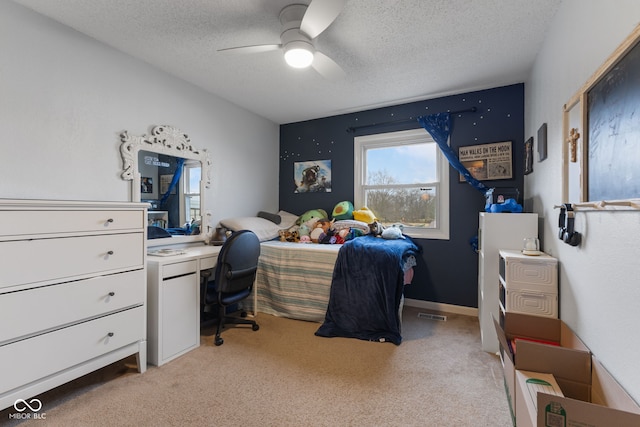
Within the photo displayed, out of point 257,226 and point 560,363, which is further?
point 257,226

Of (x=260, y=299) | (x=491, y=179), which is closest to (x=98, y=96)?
(x=260, y=299)

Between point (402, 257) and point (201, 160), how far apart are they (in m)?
2.31

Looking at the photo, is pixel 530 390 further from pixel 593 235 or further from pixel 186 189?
pixel 186 189

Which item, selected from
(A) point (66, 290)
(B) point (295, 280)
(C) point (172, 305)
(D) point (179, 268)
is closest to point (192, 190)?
(D) point (179, 268)

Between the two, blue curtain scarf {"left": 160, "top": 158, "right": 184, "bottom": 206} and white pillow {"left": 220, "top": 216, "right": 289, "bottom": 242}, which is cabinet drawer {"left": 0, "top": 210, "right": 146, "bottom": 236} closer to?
blue curtain scarf {"left": 160, "top": 158, "right": 184, "bottom": 206}

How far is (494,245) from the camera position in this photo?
2.30 meters

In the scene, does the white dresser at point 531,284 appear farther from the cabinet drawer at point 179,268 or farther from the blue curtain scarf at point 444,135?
the cabinet drawer at point 179,268

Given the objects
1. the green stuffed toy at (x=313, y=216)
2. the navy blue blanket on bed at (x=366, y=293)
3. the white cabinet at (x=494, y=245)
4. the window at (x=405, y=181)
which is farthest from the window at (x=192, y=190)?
the white cabinet at (x=494, y=245)

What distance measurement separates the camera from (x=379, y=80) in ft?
9.62

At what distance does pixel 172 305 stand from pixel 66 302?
0.66 meters

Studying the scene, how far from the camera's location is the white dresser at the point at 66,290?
143 cm

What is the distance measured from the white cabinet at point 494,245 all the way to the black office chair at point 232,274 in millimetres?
1961

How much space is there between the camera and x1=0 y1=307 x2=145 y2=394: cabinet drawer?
1428 millimetres

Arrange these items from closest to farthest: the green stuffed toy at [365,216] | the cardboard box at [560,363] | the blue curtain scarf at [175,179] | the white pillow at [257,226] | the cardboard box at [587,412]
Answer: the cardboard box at [587,412] < the cardboard box at [560,363] < the blue curtain scarf at [175,179] < the white pillow at [257,226] < the green stuffed toy at [365,216]
